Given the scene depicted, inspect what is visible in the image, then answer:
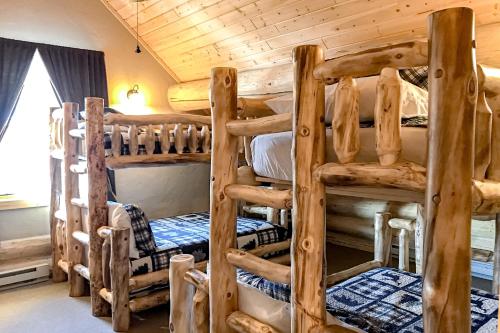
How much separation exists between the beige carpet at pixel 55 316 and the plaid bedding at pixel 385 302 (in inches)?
37.9

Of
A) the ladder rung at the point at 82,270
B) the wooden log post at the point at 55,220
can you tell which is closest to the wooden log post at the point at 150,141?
the ladder rung at the point at 82,270

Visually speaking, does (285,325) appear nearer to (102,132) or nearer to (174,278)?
(174,278)

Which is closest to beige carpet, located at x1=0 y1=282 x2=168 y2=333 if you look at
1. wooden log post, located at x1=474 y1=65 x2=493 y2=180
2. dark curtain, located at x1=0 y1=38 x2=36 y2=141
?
dark curtain, located at x1=0 y1=38 x2=36 y2=141

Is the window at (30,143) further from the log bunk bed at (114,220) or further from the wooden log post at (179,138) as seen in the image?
the wooden log post at (179,138)

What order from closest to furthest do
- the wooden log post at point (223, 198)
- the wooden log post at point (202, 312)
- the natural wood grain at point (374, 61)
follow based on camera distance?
the natural wood grain at point (374, 61) → the wooden log post at point (223, 198) → the wooden log post at point (202, 312)

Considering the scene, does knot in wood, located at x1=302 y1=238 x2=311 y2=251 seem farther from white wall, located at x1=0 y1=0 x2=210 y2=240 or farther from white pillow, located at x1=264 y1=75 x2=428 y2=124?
white wall, located at x1=0 y1=0 x2=210 y2=240

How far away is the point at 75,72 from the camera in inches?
164

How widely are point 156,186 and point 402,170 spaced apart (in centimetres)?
406

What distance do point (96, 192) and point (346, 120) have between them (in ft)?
7.35

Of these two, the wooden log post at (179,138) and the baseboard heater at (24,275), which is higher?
the wooden log post at (179,138)

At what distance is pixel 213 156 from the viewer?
1755 millimetres

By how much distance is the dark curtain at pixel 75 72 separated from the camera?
4.01 m

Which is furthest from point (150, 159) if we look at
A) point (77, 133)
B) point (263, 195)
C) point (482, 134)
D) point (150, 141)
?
point (482, 134)

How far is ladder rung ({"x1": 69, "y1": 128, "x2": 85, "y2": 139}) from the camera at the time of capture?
306cm
